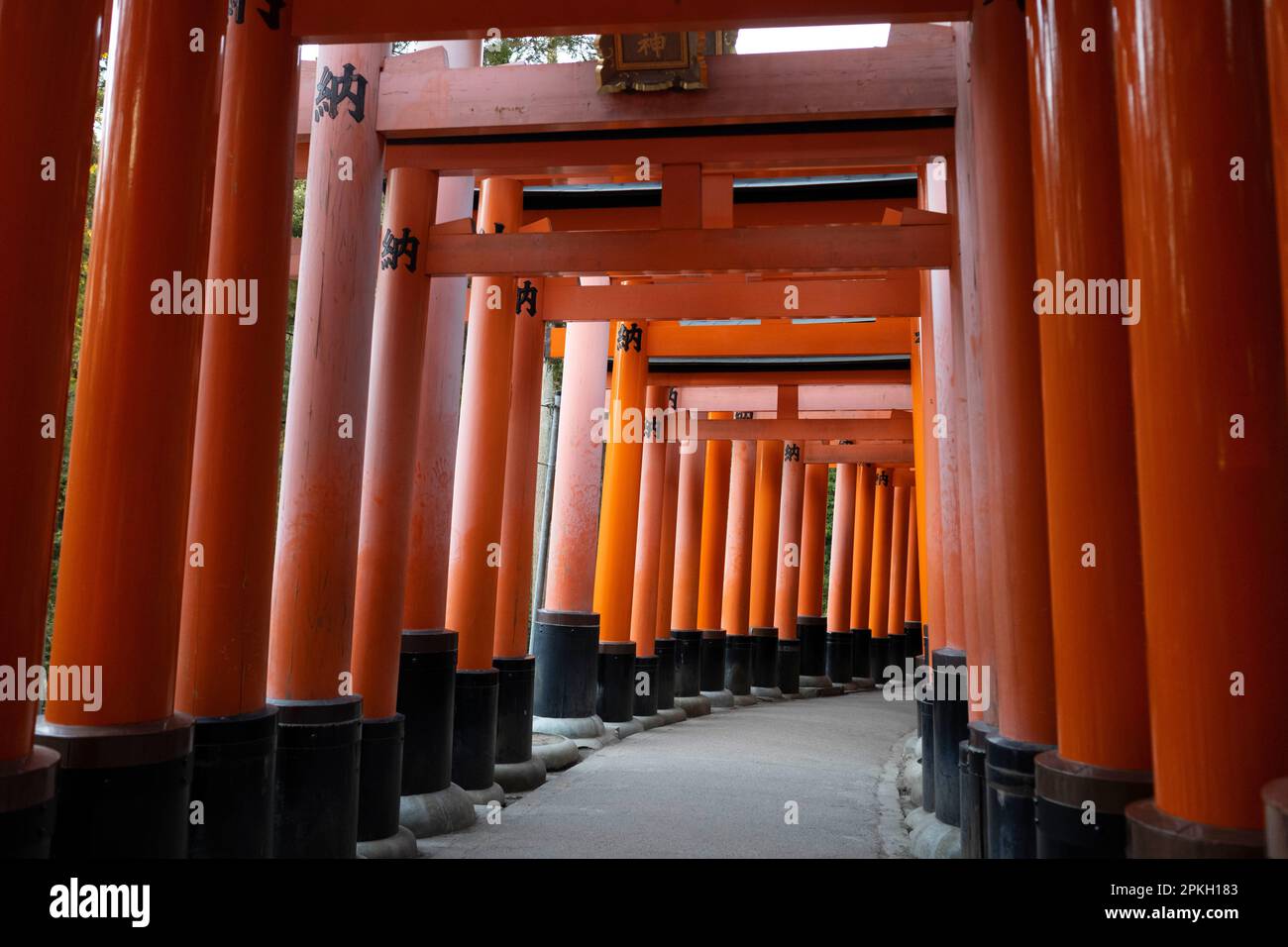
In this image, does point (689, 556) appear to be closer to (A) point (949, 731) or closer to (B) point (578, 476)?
(B) point (578, 476)

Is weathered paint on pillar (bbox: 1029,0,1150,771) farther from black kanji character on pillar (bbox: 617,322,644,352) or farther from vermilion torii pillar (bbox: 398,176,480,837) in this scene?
black kanji character on pillar (bbox: 617,322,644,352)

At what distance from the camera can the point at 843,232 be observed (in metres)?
6.39

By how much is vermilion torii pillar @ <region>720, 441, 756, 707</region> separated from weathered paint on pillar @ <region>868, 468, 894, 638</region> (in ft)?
18.3

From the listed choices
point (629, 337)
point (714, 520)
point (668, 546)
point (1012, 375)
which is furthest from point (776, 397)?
point (1012, 375)

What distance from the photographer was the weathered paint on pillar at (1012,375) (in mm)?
4129

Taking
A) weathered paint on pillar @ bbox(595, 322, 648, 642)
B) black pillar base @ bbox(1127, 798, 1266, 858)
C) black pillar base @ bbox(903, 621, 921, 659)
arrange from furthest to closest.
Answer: black pillar base @ bbox(903, 621, 921, 659) < weathered paint on pillar @ bbox(595, 322, 648, 642) < black pillar base @ bbox(1127, 798, 1266, 858)

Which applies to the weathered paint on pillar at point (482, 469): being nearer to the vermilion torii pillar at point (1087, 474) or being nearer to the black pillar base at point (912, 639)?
the vermilion torii pillar at point (1087, 474)

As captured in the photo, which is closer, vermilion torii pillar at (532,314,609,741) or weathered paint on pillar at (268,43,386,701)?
weathered paint on pillar at (268,43,386,701)

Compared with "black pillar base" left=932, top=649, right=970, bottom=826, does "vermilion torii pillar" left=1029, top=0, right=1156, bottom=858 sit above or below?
above

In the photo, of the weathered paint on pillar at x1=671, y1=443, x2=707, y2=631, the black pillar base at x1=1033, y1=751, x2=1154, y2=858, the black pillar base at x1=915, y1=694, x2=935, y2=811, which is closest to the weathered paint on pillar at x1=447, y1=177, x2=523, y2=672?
the black pillar base at x1=915, y1=694, x2=935, y2=811

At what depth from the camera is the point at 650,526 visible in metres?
13.5

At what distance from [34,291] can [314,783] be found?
310 cm

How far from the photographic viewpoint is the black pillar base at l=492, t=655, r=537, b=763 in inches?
338
